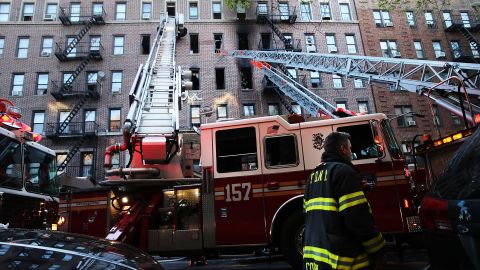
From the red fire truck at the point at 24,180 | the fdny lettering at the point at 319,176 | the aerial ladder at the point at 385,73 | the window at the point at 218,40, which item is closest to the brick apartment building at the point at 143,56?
the window at the point at 218,40

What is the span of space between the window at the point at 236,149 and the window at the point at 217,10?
2131 cm

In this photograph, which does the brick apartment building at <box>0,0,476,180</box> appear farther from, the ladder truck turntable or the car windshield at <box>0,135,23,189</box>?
the car windshield at <box>0,135,23,189</box>

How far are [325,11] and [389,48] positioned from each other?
529 centimetres

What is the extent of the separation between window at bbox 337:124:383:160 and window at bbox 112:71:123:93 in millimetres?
19837

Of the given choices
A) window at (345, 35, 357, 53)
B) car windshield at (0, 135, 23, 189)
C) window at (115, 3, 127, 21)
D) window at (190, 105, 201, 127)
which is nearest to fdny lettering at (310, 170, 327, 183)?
car windshield at (0, 135, 23, 189)

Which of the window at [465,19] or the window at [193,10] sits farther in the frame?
the window at [465,19]

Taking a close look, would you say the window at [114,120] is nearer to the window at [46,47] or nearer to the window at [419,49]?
the window at [46,47]

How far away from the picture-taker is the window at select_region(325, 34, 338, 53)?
84.3ft

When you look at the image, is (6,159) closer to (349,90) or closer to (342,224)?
(342,224)

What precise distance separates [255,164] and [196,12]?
22156 mm

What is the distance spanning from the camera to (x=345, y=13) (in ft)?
89.0

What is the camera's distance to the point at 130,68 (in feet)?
79.3

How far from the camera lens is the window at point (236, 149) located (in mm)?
6609

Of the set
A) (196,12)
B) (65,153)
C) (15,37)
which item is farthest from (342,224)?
(15,37)
